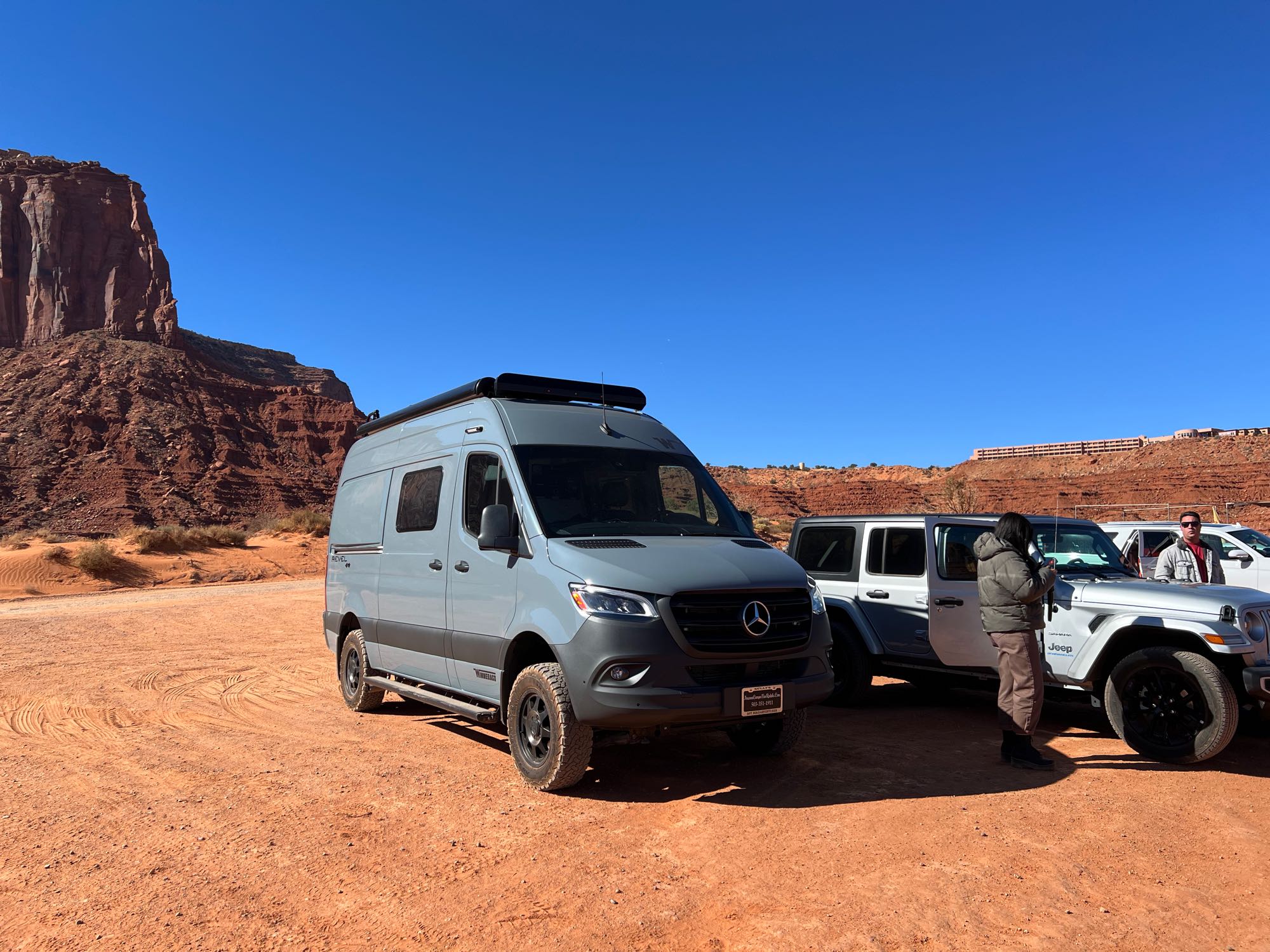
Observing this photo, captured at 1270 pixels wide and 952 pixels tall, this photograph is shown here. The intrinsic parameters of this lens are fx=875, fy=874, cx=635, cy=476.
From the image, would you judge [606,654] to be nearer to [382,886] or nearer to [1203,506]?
[382,886]

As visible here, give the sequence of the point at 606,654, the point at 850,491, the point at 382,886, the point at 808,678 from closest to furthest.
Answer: the point at 382,886 < the point at 606,654 < the point at 808,678 < the point at 850,491

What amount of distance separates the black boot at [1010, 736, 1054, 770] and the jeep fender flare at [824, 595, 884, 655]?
2.07 metres

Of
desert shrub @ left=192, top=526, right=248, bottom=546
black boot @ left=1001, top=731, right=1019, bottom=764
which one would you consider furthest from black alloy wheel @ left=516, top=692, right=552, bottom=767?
desert shrub @ left=192, top=526, right=248, bottom=546

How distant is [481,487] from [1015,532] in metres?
4.13

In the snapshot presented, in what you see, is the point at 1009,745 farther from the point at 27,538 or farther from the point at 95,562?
the point at 27,538

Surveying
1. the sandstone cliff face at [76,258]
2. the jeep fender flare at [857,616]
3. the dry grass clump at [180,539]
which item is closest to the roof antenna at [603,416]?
the jeep fender flare at [857,616]

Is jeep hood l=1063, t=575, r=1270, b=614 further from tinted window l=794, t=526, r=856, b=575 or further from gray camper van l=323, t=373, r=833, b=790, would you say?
gray camper van l=323, t=373, r=833, b=790

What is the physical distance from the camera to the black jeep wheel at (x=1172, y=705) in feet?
20.4

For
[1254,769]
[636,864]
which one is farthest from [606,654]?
[1254,769]

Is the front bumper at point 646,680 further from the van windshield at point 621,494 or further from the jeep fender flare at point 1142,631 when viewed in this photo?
the jeep fender flare at point 1142,631

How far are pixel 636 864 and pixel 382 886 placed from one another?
1.30 meters

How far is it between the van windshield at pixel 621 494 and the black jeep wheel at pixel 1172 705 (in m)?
3.18

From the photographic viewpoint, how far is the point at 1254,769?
640 cm

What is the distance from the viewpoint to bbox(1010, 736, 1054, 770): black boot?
645 cm
